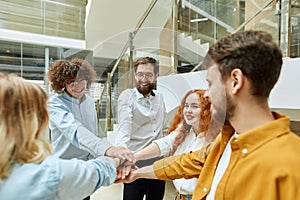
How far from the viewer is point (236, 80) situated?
0.71 metres

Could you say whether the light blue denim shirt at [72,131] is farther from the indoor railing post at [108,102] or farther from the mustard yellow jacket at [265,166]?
the mustard yellow jacket at [265,166]

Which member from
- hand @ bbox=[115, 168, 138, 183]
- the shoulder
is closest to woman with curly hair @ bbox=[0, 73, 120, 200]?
hand @ bbox=[115, 168, 138, 183]

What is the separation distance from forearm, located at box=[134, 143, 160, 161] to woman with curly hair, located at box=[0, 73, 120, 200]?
1.92ft

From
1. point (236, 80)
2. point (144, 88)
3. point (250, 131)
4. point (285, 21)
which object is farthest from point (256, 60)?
point (285, 21)

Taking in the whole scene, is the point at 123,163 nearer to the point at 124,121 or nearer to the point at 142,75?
the point at 124,121

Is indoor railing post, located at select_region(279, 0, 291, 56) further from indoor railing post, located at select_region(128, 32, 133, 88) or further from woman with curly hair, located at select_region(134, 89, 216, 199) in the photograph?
indoor railing post, located at select_region(128, 32, 133, 88)

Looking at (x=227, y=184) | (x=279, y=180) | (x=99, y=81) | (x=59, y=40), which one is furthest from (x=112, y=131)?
(x=59, y=40)

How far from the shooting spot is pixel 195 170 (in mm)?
1047

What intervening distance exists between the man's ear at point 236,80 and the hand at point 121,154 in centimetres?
70

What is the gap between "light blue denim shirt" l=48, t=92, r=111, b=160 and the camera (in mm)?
1268

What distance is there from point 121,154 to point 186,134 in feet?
1.21

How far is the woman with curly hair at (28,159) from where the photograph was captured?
0.65m

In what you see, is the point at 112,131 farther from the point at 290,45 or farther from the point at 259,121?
the point at 290,45

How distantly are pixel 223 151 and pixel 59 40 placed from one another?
3.82 m
